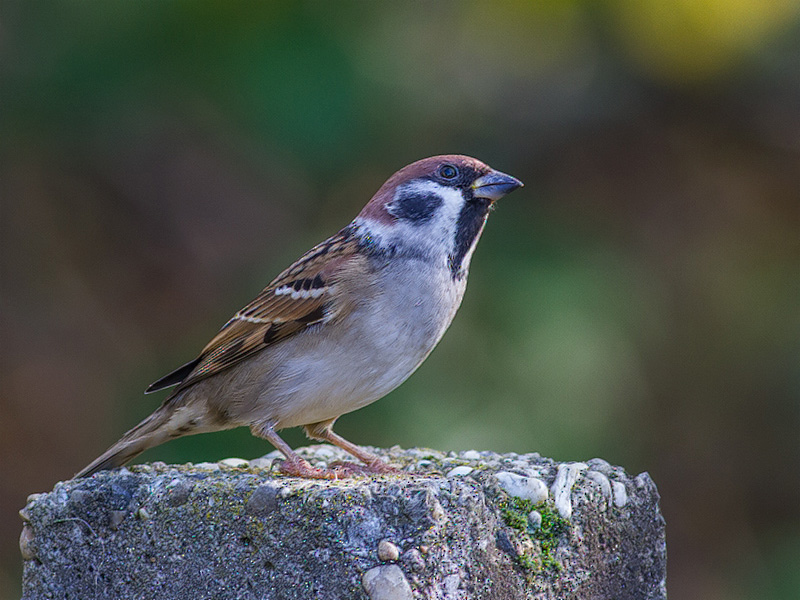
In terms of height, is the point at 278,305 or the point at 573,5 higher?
the point at 573,5

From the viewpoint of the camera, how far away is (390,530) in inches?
91.8

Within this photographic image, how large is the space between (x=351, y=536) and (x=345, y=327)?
1090mm

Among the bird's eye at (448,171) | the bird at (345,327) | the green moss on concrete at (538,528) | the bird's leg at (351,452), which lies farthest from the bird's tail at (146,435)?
the green moss on concrete at (538,528)

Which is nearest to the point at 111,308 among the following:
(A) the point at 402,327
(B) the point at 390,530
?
(A) the point at 402,327

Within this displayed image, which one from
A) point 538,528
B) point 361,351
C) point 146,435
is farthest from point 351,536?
point 146,435

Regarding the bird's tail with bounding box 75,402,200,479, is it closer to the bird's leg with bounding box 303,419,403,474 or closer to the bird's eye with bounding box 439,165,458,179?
the bird's leg with bounding box 303,419,403,474

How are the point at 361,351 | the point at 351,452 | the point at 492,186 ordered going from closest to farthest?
the point at 361,351
the point at 351,452
the point at 492,186

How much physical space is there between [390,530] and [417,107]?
13.6 ft

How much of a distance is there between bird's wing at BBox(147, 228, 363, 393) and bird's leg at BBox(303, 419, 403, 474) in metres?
0.39

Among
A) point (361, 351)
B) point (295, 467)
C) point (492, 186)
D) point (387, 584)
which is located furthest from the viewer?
point (492, 186)

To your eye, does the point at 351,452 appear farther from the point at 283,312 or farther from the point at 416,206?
the point at 416,206

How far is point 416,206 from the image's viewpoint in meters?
3.56

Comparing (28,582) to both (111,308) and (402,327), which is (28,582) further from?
(111,308)

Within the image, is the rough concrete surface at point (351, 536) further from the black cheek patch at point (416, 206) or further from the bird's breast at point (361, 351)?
the black cheek patch at point (416, 206)
